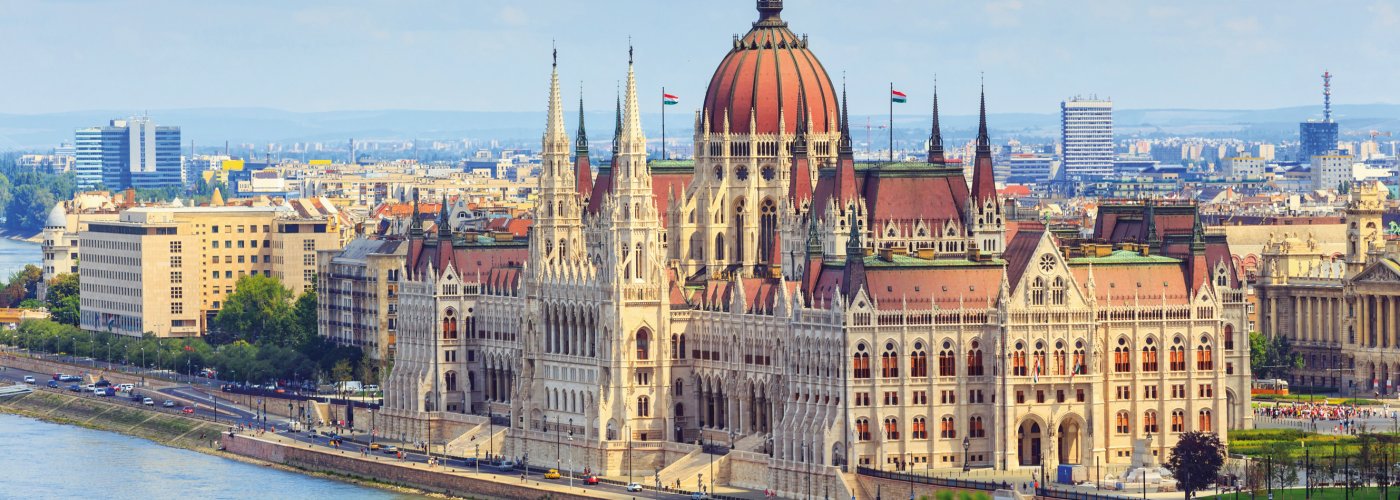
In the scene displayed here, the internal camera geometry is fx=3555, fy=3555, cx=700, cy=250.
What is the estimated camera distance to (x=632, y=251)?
176m

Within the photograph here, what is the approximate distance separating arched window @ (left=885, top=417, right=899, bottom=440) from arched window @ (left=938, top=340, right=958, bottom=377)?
2963 millimetres

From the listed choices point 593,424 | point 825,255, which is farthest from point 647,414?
point 825,255

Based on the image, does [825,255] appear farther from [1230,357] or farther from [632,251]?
[1230,357]

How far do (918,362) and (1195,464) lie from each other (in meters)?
14.9

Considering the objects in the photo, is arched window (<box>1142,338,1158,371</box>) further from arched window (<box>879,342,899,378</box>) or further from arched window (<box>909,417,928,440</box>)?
arched window (<box>879,342,899,378</box>)

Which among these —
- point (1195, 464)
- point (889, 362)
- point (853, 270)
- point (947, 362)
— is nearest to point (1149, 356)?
point (947, 362)

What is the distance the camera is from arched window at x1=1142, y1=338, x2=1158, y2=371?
541 feet

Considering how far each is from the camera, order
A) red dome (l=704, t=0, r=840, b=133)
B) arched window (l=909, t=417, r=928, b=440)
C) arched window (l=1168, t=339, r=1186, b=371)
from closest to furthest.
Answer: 1. arched window (l=909, t=417, r=928, b=440)
2. arched window (l=1168, t=339, r=1186, b=371)
3. red dome (l=704, t=0, r=840, b=133)

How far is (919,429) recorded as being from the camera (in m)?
161

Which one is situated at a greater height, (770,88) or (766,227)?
(770,88)

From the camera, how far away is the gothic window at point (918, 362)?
160 metres

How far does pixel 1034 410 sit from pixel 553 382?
32.2m

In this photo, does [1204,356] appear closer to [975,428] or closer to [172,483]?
[975,428]

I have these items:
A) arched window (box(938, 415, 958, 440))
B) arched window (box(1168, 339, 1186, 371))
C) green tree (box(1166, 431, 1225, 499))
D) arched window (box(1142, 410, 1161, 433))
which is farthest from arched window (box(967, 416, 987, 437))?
green tree (box(1166, 431, 1225, 499))
